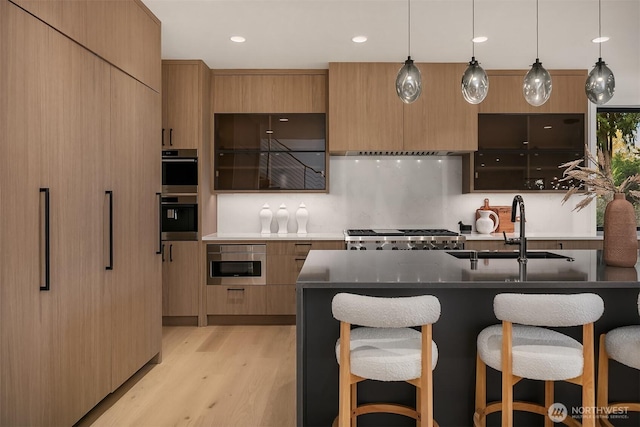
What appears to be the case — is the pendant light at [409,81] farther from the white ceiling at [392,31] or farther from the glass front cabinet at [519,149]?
the glass front cabinet at [519,149]

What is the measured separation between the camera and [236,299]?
4750mm

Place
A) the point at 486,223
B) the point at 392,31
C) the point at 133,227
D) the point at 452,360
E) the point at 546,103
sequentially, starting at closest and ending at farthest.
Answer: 1. the point at 452,360
2. the point at 133,227
3. the point at 392,31
4. the point at 546,103
5. the point at 486,223

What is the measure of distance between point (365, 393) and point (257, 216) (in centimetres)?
324

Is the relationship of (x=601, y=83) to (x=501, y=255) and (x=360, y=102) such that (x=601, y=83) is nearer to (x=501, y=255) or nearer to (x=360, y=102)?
(x=501, y=255)

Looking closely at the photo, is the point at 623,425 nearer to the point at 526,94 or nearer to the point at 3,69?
the point at 526,94

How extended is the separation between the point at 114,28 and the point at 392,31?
2.20 meters

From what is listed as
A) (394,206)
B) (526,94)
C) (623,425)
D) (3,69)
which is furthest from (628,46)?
(3,69)

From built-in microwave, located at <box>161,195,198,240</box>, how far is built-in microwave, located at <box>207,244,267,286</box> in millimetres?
266

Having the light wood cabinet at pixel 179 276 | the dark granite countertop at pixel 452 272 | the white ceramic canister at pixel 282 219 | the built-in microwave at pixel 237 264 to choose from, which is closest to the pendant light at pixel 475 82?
the dark granite countertop at pixel 452 272

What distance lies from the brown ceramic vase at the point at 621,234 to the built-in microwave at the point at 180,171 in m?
3.62

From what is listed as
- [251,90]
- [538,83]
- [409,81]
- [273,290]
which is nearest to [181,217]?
[273,290]

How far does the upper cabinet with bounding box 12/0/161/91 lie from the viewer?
2277 millimetres

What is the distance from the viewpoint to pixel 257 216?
5.34 metres

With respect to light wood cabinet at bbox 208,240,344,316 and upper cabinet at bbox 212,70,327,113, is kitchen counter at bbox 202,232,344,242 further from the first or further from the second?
upper cabinet at bbox 212,70,327,113
